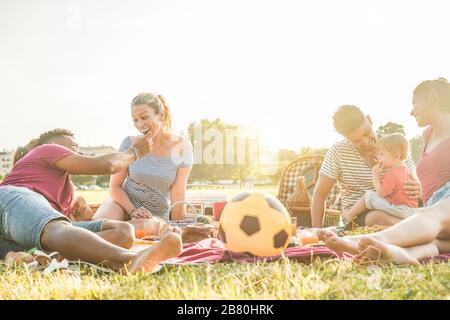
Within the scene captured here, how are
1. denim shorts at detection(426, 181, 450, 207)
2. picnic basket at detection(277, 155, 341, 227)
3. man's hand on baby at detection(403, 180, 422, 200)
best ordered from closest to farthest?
denim shorts at detection(426, 181, 450, 207)
man's hand on baby at detection(403, 180, 422, 200)
picnic basket at detection(277, 155, 341, 227)

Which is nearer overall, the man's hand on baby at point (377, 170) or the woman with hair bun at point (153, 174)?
the man's hand on baby at point (377, 170)

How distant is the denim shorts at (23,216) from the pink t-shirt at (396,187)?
2770 mm

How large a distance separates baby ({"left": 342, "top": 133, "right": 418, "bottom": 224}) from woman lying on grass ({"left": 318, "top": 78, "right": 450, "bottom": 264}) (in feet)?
1.43

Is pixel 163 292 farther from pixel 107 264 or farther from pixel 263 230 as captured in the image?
pixel 263 230

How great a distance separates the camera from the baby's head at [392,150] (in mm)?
4844

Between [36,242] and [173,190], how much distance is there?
2.59m

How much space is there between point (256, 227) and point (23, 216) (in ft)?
4.91

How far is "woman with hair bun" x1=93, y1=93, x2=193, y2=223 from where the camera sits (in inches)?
206

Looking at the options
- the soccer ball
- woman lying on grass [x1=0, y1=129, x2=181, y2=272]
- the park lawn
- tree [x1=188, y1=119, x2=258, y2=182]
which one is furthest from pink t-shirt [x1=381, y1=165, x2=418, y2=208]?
tree [x1=188, y1=119, x2=258, y2=182]

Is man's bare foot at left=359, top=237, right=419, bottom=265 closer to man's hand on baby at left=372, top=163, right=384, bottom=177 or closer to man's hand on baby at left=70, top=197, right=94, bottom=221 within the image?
man's hand on baby at left=372, top=163, right=384, bottom=177

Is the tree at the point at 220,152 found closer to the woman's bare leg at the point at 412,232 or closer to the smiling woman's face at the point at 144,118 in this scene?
the smiling woman's face at the point at 144,118

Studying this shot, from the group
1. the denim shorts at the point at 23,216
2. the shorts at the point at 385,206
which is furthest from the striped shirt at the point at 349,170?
the denim shorts at the point at 23,216

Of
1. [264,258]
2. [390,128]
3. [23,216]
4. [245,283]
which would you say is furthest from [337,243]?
[390,128]
